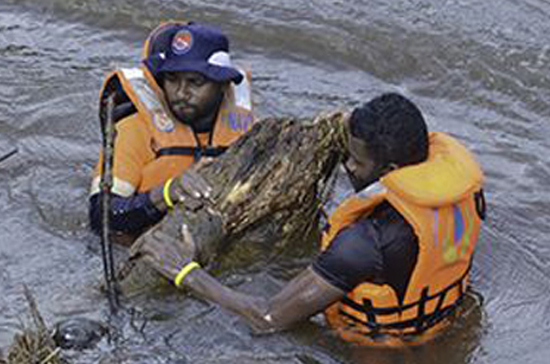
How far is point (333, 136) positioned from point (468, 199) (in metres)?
0.89

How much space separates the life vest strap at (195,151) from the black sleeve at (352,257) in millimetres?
1470

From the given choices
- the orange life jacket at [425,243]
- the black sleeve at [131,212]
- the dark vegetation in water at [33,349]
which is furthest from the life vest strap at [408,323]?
the dark vegetation in water at [33,349]

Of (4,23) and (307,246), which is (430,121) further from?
(4,23)

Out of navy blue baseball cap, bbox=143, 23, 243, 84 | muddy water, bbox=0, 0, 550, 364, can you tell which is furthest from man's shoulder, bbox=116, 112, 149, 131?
muddy water, bbox=0, 0, 550, 364

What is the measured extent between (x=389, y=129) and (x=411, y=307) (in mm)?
929

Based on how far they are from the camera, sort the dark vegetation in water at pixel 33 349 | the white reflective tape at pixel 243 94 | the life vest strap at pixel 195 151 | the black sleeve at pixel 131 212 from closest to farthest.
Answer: the dark vegetation in water at pixel 33 349, the black sleeve at pixel 131 212, the life vest strap at pixel 195 151, the white reflective tape at pixel 243 94

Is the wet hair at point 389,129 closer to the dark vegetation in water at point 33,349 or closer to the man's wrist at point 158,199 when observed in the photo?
the man's wrist at point 158,199

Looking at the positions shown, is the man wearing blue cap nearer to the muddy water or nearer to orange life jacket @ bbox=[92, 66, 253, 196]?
orange life jacket @ bbox=[92, 66, 253, 196]

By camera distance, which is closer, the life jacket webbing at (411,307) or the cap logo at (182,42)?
the life jacket webbing at (411,307)

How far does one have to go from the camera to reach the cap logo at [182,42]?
6.14 m

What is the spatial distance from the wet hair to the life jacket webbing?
2.27 ft

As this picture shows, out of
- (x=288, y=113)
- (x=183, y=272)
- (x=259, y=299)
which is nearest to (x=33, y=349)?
(x=183, y=272)

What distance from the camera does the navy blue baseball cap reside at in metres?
6.14

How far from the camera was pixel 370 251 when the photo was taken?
510 cm
